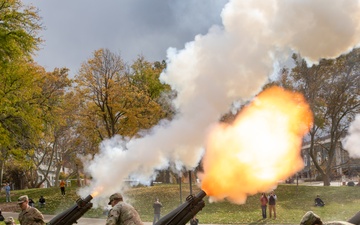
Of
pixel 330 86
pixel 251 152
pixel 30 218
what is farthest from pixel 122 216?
pixel 330 86

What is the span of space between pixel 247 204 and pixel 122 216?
85.6 feet

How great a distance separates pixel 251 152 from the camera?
50.3 feet

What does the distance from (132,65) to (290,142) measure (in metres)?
29.2

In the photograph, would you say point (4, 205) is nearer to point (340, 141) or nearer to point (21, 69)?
point (21, 69)

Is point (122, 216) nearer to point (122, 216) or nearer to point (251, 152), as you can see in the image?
point (122, 216)

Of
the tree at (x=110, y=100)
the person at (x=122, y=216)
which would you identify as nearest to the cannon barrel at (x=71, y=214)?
the person at (x=122, y=216)

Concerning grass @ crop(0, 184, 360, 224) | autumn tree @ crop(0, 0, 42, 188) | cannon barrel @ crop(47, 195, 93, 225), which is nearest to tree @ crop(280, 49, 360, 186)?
grass @ crop(0, 184, 360, 224)

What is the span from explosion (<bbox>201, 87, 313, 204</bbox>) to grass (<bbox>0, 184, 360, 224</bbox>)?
10.9 m

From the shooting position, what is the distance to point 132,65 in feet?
146

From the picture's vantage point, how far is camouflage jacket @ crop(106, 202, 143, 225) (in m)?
9.47

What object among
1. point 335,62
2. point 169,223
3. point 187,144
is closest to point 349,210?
point 335,62

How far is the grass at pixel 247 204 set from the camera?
28.6m

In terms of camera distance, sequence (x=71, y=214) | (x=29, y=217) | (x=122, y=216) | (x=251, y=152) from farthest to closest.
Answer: (x=251, y=152) < (x=71, y=214) < (x=29, y=217) < (x=122, y=216)

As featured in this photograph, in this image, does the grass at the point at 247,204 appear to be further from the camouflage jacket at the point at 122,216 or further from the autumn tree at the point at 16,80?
the camouflage jacket at the point at 122,216
